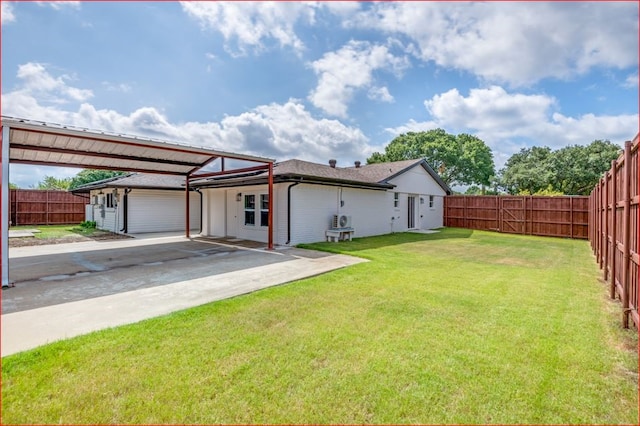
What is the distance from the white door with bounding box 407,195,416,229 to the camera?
1800cm

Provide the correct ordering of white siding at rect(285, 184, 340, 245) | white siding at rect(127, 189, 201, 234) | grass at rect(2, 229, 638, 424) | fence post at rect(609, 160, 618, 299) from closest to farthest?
grass at rect(2, 229, 638, 424), fence post at rect(609, 160, 618, 299), white siding at rect(285, 184, 340, 245), white siding at rect(127, 189, 201, 234)

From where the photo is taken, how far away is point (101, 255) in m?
9.11

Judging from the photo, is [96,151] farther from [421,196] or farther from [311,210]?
[421,196]

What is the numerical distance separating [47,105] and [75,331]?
8.81m

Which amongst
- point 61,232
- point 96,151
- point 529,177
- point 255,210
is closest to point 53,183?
point 61,232

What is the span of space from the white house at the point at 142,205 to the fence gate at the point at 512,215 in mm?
17266

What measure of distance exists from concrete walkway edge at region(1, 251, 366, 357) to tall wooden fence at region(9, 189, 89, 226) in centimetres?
2061

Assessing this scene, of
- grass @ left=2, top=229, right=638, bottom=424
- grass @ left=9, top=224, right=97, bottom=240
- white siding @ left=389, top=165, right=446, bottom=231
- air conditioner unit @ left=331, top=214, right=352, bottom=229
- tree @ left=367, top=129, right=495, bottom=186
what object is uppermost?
tree @ left=367, top=129, right=495, bottom=186

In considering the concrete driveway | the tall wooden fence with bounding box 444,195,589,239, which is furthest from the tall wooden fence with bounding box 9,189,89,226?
the tall wooden fence with bounding box 444,195,589,239

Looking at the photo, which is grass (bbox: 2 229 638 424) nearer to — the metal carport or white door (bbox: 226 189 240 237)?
the metal carport

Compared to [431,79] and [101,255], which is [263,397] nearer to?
[101,255]

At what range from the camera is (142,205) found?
1584 cm

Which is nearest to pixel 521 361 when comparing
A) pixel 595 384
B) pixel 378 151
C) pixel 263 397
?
pixel 595 384

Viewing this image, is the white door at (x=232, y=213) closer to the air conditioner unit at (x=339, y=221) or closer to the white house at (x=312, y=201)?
the white house at (x=312, y=201)
